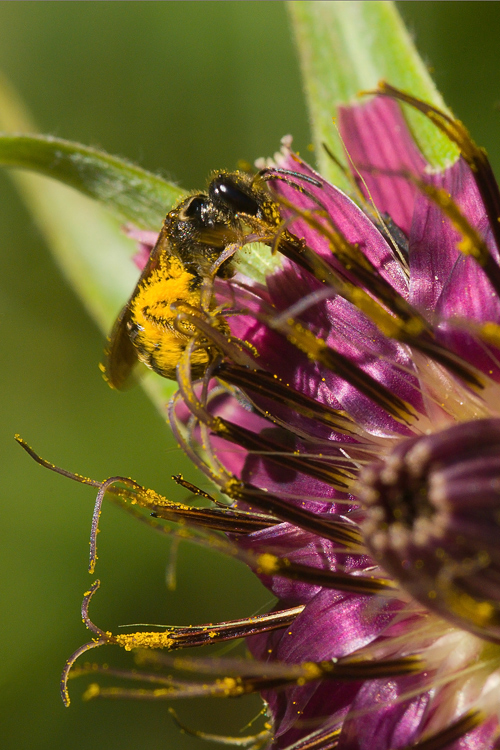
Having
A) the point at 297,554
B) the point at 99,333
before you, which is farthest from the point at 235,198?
the point at 99,333

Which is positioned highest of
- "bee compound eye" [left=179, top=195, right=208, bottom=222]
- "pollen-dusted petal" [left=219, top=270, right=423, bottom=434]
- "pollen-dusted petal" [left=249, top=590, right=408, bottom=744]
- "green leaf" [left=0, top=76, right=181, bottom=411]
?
"green leaf" [left=0, top=76, right=181, bottom=411]

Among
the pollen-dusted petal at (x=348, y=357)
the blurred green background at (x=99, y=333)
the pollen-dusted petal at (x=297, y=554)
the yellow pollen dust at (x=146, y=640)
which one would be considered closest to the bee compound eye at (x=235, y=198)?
the pollen-dusted petal at (x=348, y=357)

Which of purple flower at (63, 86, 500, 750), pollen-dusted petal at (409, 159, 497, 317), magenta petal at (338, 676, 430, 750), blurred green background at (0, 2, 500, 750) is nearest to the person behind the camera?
purple flower at (63, 86, 500, 750)

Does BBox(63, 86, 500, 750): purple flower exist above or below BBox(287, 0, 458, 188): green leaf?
below

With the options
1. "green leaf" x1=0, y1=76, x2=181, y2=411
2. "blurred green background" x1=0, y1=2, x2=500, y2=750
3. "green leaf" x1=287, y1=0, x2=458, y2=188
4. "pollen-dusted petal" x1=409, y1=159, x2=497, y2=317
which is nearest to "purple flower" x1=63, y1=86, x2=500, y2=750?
"pollen-dusted petal" x1=409, y1=159, x2=497, y2=317

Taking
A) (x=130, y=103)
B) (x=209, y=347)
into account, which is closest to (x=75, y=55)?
(x=130, y=103)

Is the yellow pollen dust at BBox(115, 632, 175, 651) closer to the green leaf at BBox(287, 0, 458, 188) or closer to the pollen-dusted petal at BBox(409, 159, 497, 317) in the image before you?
the pollen-dusted petal at BBox(409, 159, 497, 317)

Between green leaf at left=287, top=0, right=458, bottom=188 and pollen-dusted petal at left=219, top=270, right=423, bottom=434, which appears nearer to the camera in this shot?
pollen-dusted petal at left=219, top=270, right=423, bottom=434
